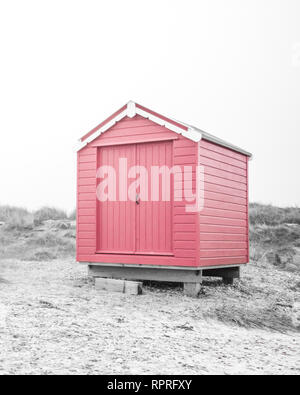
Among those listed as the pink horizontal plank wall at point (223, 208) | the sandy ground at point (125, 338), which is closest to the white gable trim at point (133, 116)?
the pink horizontal plank wall at point (223, 208)

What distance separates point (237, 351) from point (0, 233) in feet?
47.4

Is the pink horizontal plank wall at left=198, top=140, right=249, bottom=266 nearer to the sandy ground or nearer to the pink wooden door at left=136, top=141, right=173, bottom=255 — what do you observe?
the pink wooden door at left=136, top=141, right=173, bottom=255

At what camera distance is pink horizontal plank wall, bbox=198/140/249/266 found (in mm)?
9352

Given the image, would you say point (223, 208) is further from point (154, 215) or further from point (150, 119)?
point (150, 119)

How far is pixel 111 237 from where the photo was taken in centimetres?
1000

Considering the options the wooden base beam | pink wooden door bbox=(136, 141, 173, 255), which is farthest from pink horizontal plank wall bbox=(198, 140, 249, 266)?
pink wooden door bbox=(136, 141, 173, 255)

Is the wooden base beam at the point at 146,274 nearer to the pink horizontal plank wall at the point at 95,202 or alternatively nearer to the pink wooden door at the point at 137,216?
the pink horizontal plank wall at the point at 95,202

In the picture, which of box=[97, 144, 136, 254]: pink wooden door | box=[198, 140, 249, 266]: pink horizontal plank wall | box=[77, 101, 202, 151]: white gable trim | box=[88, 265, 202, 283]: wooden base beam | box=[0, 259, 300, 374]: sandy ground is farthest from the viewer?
box=[97, 144, 136, 254]: pink wooden door

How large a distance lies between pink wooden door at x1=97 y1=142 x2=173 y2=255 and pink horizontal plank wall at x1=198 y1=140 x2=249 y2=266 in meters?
0.65

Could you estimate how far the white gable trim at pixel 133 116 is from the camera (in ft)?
29.7

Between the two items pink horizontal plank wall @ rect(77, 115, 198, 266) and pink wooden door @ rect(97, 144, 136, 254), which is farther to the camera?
pink wooden door @ rect(97, 144, 136, 254)

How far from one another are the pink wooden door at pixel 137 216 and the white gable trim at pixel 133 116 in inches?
13.3

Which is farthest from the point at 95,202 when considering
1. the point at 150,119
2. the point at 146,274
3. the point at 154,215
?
the point at 150,119
